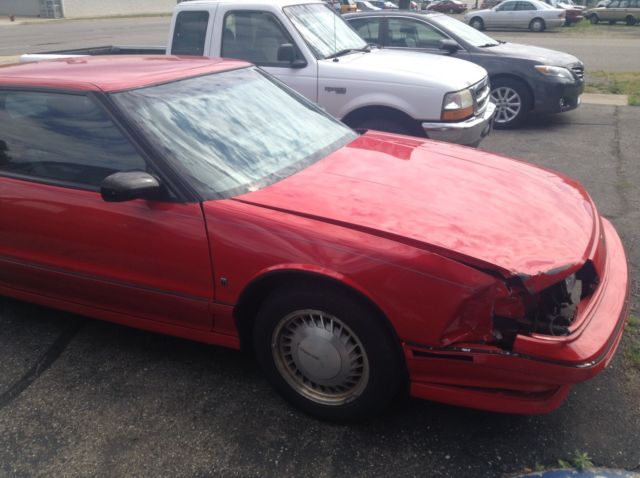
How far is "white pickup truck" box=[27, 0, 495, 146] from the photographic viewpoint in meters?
5.83

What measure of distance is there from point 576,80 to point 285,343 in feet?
24.9

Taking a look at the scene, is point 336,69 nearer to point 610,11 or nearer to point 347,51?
point 347,51

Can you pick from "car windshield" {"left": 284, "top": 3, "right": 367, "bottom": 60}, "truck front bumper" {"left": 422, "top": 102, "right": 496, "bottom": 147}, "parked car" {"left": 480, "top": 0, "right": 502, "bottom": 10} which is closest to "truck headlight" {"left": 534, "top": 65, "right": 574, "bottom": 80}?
"truck front bumper" {"left": 422, "top": 102, "right": 496, "bottom": 147}

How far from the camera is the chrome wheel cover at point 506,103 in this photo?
877 cm

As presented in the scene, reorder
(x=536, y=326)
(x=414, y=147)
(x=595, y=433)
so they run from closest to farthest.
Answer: (x=536, y=326) → (x=595, y=433) → (x=414, y=147)

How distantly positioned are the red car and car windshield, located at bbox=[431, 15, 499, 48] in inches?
225

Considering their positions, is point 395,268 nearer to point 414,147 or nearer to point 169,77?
point 414,147

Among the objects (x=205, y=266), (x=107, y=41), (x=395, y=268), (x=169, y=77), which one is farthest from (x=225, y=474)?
(x=107, y=41)

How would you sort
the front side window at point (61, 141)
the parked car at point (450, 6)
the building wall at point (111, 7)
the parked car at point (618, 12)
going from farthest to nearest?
the building wall at point (111, 7)
the parked car at point (450, 6)
the parked car at point (618, 12)
the front side window at point (61, 141)

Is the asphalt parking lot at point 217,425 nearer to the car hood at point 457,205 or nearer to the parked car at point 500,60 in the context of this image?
the car hood at point 457,205

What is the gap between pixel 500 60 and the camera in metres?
8.59

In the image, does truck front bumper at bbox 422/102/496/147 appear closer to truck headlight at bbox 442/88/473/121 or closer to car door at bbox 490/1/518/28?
truck headlight at bbox 442/88/473/121

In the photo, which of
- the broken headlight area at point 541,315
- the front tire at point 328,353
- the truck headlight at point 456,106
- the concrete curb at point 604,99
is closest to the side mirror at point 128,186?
the front tire at point 328,353

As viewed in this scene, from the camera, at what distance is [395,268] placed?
7.87 ft
